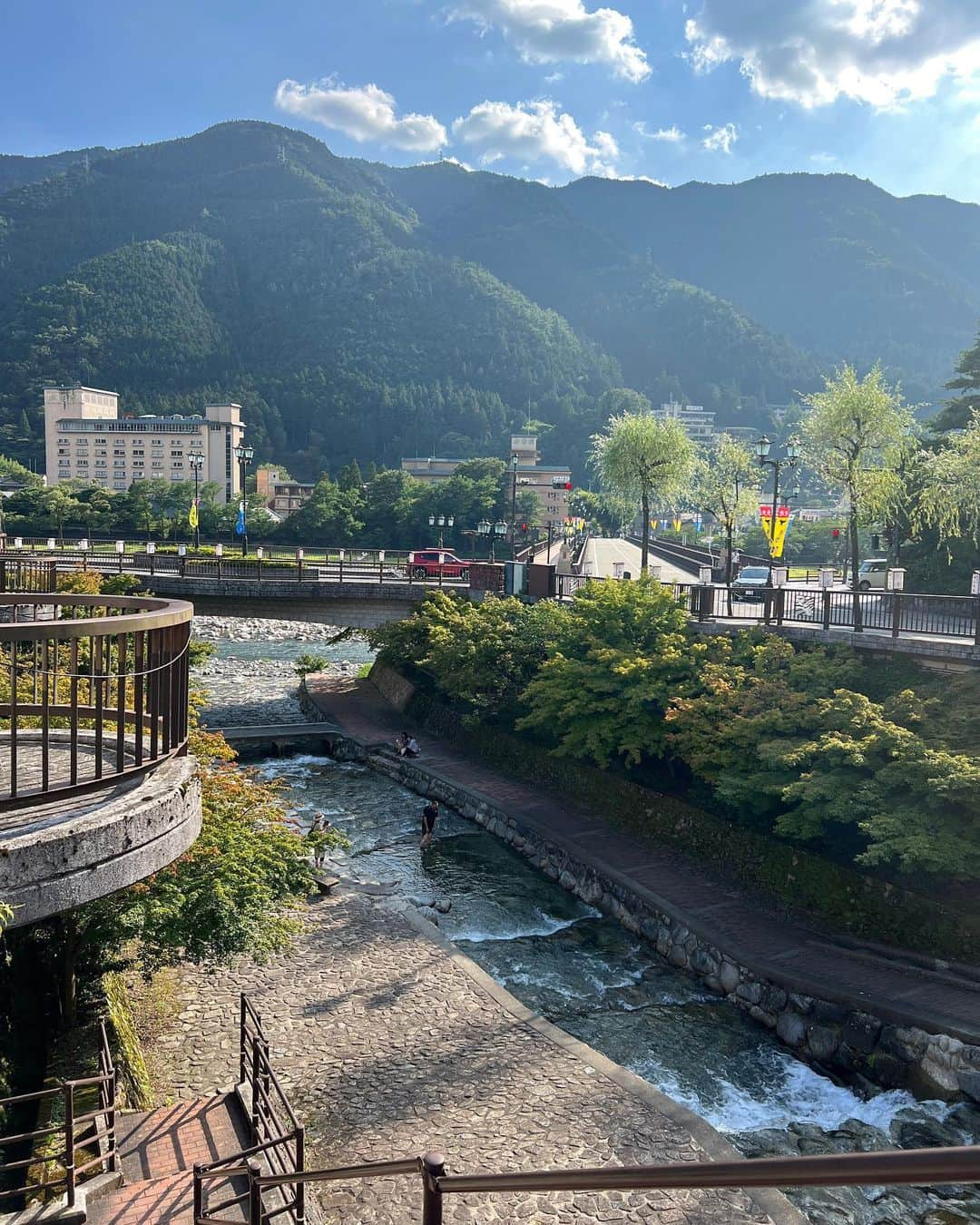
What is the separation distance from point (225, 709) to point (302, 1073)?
2575 centimetres

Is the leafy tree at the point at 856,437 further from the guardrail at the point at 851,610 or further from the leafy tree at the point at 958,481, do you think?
the guardrail at the point at 851,610

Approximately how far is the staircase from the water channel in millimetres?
6057

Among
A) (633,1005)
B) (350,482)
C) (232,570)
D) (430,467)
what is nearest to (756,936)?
(633,1005)

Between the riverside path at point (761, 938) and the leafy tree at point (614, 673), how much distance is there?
191 centimetres

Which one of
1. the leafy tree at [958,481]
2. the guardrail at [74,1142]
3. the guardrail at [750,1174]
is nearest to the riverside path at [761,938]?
the guardrail at [74,1142]

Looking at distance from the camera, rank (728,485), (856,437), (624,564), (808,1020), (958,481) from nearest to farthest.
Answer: (808,1020)
(958,481)
(856,437)
(728,485)
(624,564)

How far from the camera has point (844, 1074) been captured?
1334 centimetres

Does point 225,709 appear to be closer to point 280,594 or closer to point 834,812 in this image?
point 280,594

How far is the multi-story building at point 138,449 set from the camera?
152250mm

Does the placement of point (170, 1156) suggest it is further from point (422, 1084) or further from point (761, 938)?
point (761, 938)

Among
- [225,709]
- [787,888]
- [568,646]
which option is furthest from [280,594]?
[787,888]

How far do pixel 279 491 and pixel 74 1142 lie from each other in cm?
14632

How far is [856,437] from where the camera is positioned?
30375 millimetres

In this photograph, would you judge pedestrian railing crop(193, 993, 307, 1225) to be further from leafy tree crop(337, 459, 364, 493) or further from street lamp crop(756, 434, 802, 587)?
leafy tree crop(337, 459, 364, 493)
